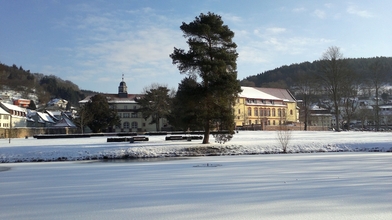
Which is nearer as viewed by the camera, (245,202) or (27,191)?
(245,202)

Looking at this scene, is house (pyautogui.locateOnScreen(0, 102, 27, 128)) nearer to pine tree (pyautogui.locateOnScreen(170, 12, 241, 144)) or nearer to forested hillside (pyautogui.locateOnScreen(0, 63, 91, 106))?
forested hillside (pyautogui.locateOnScreen(0, 63, 91, 106))

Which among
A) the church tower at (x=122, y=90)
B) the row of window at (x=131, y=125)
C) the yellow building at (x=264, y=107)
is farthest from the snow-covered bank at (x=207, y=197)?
the church tower at (x=122, y=90)

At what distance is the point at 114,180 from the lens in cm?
1331

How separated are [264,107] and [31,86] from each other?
326 ft

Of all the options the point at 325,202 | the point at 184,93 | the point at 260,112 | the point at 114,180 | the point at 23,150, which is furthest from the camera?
the point at 260,112

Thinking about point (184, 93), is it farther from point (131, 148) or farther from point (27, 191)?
point (27, 191)

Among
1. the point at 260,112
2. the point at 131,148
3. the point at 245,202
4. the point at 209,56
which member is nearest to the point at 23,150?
the point at 131,148

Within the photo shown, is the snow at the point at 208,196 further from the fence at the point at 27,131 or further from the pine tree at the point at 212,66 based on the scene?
the fence at the point at 27,131

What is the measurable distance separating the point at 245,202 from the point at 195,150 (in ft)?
67.0

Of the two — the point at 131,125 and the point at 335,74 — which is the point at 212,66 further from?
the point at 131,125

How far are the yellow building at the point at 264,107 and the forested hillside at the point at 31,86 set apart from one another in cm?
8045

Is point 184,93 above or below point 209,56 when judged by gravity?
below

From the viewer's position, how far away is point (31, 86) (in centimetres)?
13688

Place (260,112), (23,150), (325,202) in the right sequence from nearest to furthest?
1. (325,202)
2. (23,150)
3. (260,112)
